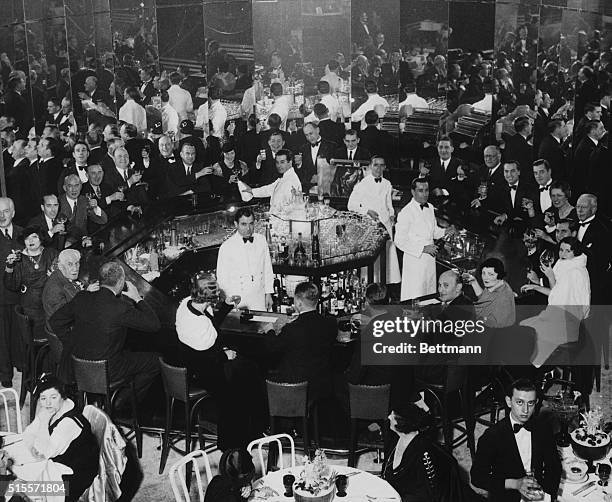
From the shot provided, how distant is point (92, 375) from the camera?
627 centimetres

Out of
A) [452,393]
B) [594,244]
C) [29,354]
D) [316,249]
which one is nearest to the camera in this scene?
[452,393]

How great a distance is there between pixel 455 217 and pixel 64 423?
5.22 metres

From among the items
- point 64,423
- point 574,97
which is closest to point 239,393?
point 64,423

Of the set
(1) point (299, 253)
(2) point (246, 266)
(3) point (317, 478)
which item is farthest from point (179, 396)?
(1) point (299, 253)

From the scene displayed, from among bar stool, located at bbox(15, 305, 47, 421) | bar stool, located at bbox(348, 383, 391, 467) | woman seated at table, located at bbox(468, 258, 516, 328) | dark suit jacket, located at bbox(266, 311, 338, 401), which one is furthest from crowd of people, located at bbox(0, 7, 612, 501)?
bar stool, located at bbox(348, 383, 391, 467)

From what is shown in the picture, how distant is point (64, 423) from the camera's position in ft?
16.5

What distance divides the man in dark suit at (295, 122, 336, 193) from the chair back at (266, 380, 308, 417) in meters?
4.18

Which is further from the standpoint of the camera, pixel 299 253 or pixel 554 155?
pixel 554 155

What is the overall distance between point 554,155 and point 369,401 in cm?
437

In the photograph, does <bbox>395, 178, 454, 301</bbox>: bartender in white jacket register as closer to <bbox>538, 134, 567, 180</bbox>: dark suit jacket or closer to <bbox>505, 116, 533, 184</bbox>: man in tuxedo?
<bbox>505, 116, 533, 184</bbox>: man in tuxedo

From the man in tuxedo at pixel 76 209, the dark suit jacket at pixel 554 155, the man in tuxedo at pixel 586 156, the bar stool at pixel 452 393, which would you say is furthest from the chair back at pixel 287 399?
the man in tuxedo at pixel 586 156

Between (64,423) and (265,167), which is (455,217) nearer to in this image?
(265,167)

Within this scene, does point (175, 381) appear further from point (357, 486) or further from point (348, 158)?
point (348, 158)

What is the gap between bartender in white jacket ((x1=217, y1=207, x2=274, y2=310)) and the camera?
8.25m
